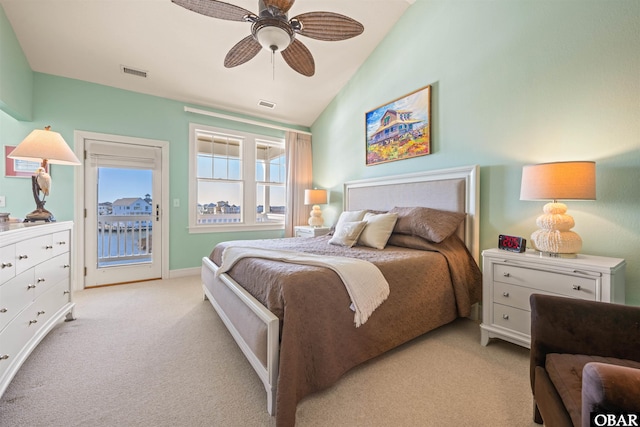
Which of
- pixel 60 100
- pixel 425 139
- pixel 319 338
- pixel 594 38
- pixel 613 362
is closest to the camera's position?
pixel 613 362

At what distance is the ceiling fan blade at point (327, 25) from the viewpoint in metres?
1.79

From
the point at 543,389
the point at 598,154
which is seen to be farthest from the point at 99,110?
the point at 598,154

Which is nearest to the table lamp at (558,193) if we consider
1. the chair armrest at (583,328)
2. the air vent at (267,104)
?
the chair armrest at (583,328)

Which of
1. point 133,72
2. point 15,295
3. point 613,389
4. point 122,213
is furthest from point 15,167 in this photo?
point 613,389

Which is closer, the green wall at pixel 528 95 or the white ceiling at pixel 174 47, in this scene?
the green wall at pixel 528 95

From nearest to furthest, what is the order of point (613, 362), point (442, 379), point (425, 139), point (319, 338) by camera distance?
point (613, 362), point (319, 338), point (442, 379), point (425, 139)

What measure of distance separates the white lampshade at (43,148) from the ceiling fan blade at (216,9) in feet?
5.16

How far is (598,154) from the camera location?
1.85m

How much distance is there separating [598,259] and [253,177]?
418cm

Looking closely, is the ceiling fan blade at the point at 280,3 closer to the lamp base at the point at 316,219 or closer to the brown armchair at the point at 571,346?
the brown armchair at the point at 571,346

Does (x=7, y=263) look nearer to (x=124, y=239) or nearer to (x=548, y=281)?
(x=124, y=239)

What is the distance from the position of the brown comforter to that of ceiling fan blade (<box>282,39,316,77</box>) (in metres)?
1.64

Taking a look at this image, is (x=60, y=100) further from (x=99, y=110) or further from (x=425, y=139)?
(x=425, y=139)

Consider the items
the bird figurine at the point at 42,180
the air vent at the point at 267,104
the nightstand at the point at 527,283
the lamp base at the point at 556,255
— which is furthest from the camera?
the air vent at the point at 267,104
